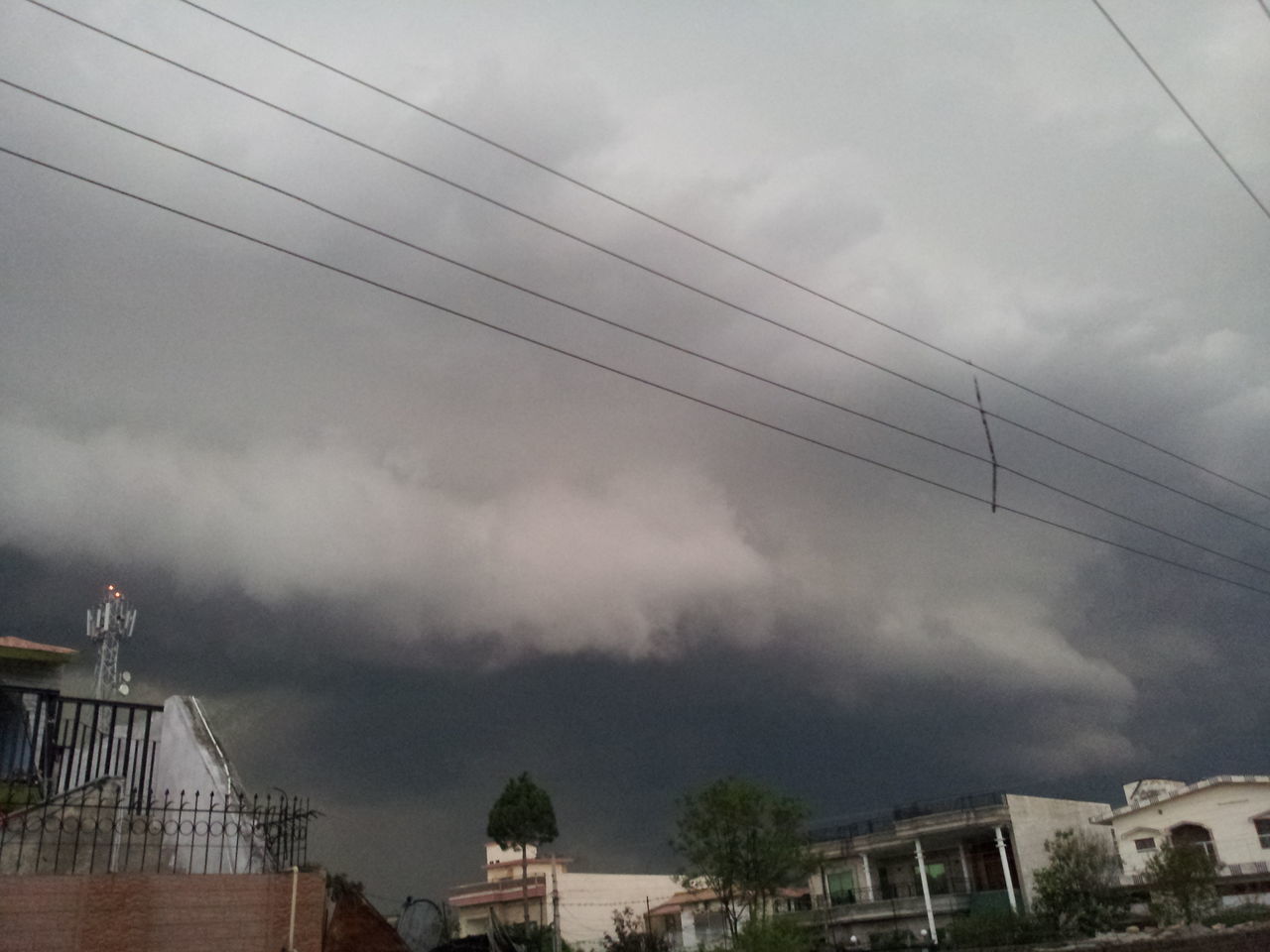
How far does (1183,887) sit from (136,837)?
124ft

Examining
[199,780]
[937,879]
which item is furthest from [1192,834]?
[199,780]

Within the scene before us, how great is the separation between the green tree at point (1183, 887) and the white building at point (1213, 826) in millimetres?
6079

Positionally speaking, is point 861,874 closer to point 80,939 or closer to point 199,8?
point 80,939

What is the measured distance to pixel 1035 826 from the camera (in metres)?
48.7

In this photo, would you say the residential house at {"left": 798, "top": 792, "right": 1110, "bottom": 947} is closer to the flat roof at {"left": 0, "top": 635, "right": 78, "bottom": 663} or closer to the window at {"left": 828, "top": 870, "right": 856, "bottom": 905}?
the window at {"left": 828, "top": 870, "right": 856, "bottom": 905}

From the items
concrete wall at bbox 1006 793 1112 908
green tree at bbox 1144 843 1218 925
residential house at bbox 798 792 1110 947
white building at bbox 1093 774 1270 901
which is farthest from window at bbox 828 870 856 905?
green tree at bbox 1144 843 1218 925

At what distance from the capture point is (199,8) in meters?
10.3

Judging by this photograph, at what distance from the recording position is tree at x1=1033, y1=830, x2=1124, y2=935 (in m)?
40.9

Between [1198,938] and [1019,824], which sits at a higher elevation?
[1019,824]

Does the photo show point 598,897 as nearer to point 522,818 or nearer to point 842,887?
point 842,887

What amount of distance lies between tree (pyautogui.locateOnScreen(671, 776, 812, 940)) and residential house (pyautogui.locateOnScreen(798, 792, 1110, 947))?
10.7 meters

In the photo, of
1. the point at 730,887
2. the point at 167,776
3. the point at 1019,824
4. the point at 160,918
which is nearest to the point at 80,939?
the point at 160,918

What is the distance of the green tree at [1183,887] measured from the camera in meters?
36.3

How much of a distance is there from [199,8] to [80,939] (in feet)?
33.9
